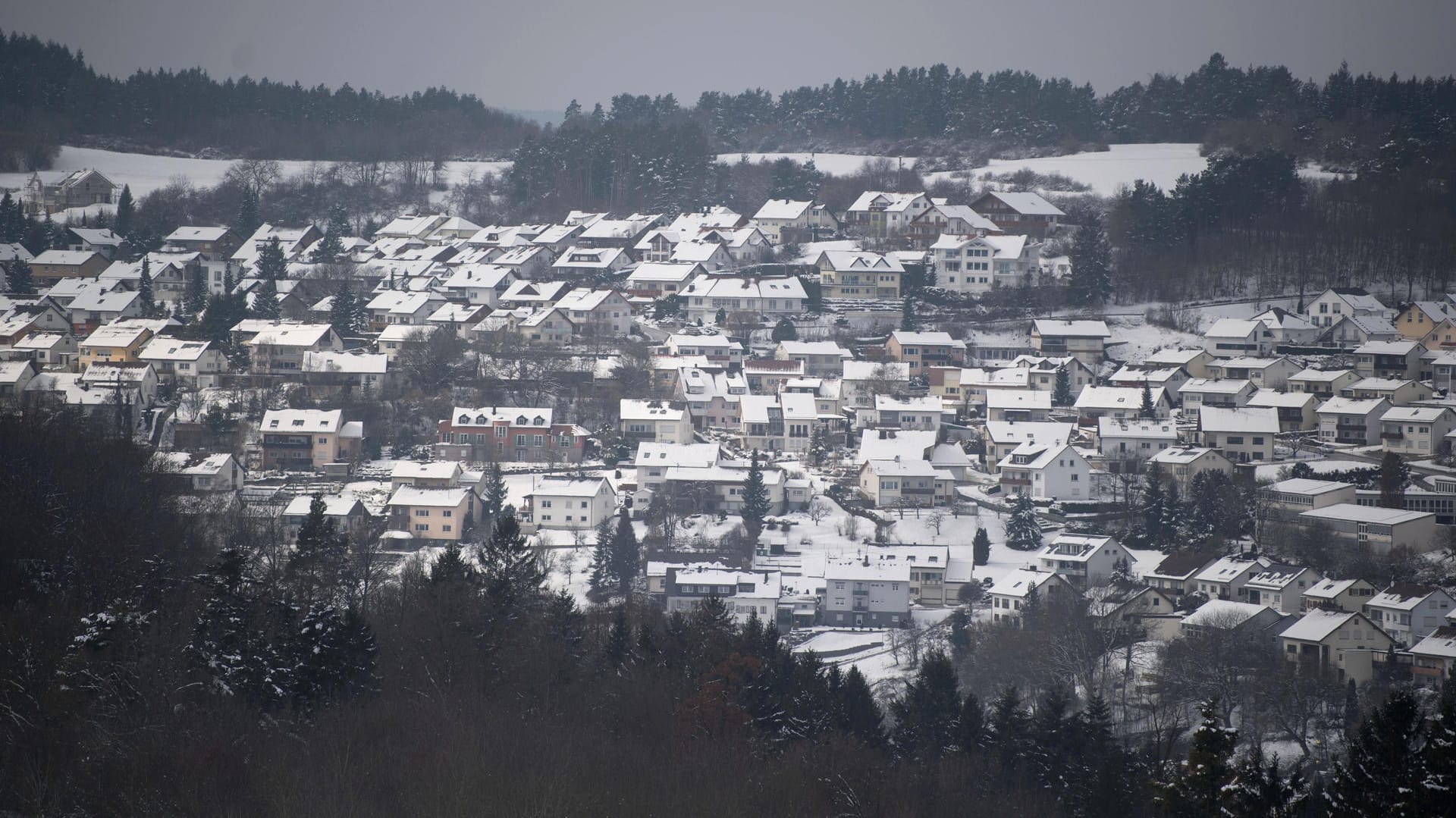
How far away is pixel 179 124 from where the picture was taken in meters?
57.7

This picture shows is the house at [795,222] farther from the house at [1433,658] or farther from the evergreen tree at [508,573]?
the evergreen tree at [508,573]

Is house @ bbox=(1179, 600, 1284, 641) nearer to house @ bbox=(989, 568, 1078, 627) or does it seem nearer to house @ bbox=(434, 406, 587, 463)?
house @ bbox=(989, 568, 1078, 627)

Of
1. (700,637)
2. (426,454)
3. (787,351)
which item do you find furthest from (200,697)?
(787,351)

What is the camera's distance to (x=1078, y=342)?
34.7m

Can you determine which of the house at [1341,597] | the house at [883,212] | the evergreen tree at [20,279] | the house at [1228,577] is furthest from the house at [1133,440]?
the evergreen tree at [20,279]

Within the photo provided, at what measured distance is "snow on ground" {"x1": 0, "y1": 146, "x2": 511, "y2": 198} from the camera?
51.1m

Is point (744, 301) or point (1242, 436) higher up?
point (744, 301)

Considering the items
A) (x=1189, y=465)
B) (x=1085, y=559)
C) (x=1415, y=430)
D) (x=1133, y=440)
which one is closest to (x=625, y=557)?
(x=1085, y=559)

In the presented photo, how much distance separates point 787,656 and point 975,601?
6.98 metres

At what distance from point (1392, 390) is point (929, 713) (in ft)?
55.3

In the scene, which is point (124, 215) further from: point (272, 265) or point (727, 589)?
point (727, 589)

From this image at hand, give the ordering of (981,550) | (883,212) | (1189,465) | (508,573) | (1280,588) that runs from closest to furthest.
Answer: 1. (508,573)
2. (1280,588)
3. (981,550)
4. (1189,465)
5. (883,212)

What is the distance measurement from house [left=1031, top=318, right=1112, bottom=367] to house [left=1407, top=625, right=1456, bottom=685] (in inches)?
549

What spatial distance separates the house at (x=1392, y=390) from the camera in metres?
30.4
